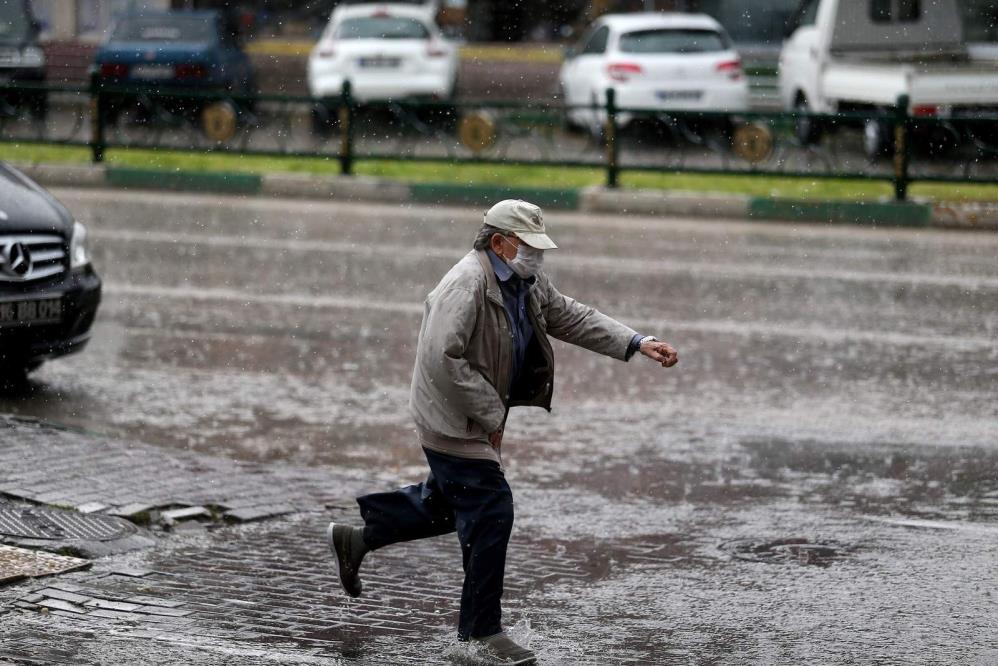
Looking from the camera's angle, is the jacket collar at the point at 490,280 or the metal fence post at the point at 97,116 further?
the metal fence post at the point at 97,116

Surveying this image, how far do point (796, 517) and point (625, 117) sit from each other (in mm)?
13295

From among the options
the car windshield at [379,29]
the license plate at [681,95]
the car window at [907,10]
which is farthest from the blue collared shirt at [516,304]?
the car windshield at [379,29]

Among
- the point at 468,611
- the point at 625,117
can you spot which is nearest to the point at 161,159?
the point at 625,117

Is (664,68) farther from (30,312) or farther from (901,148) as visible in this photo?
(30,312)

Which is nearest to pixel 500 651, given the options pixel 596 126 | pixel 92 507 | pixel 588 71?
pixel 92 507

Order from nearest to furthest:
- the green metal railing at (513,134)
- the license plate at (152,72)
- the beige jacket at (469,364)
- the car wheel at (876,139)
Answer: the beige jacket at (469,364) → the green metal railing at (513,134) → the car wheel at (876,139) → the license plate at (152,72)

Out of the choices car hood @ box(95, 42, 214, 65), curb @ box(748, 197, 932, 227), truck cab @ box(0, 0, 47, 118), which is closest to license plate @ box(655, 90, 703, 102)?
curb @ box(748, 197, 932, 227)

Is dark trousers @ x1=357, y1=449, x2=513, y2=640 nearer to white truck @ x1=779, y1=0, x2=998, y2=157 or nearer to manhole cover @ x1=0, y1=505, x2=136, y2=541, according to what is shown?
manhole cover @ x1=0, y1=505, x2=136, y2=541

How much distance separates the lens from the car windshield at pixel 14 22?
28319 millimetres

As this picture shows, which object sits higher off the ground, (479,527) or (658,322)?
(479,527)

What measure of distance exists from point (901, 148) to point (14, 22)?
16.8m

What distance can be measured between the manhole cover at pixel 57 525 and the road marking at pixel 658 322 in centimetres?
519

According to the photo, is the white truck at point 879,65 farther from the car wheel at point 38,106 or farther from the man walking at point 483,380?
the man walking at point 483,380

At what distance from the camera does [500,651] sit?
547cm
